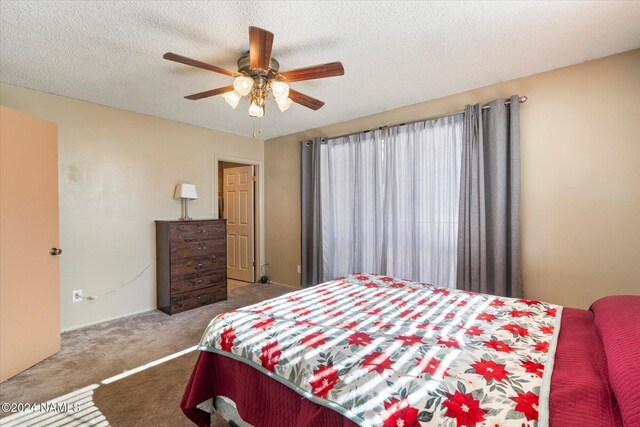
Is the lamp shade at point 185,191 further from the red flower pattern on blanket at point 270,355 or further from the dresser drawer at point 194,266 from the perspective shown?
the red flower pattern on blanket at point 270,355

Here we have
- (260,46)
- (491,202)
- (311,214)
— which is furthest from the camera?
(311,214)

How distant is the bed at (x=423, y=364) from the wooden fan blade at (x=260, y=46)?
151 cm

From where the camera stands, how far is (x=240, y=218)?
5184 mm

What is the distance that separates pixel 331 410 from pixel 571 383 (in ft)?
2.61

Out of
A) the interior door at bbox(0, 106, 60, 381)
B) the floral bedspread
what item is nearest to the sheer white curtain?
the floral bedspread

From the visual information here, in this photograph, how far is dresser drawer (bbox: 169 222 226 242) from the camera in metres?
3.53

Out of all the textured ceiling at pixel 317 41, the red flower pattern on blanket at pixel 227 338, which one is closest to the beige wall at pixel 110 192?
the textured ceiling at pixel 317 41

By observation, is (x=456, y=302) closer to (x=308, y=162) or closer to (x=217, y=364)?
(x=217, y=364)

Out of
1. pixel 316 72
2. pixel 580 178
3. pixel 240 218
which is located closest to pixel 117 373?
pixel 316 72

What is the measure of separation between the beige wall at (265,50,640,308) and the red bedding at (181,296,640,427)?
43.2 inches

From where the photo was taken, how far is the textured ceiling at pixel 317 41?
5.75 ft

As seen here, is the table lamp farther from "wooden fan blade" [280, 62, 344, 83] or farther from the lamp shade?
"wooden fan blade" [280, 62, 344, 83]

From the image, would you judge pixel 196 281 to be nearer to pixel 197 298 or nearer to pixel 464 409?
pixel 197 298

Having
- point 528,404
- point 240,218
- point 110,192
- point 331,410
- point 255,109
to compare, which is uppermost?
point 255,109
